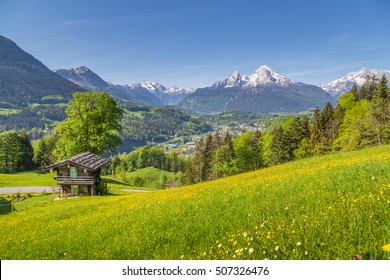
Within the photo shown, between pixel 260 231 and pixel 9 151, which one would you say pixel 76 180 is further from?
pixel 9 151

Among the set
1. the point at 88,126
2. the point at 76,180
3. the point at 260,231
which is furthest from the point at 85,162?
the point at 260,231

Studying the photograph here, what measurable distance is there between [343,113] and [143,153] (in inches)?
4874

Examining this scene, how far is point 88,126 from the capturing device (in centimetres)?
4284

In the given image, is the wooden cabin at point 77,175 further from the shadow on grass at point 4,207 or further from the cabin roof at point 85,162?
the shadow on grass at point 4,207

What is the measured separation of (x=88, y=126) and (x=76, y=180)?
419 inches

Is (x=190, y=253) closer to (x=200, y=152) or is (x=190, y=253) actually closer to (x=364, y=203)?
(x=364, y=203)

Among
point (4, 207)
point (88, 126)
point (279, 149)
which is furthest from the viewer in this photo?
point (279, 149)

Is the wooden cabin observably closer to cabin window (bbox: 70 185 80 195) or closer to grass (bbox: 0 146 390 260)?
cabin window (bbox: 70 185 80 195)

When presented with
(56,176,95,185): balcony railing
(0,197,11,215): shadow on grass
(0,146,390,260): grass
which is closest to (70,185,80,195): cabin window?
(56,176,95,185): balcony railing

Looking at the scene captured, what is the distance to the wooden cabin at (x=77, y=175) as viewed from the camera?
1396 inches

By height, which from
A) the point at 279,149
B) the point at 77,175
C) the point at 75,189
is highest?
the point at 77,175

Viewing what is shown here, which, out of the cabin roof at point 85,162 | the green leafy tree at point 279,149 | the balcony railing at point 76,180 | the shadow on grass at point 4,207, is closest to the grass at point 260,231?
the shadow on grass at point 4,207

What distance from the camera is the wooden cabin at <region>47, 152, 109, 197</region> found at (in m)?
35.5

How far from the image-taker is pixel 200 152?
263 ft
